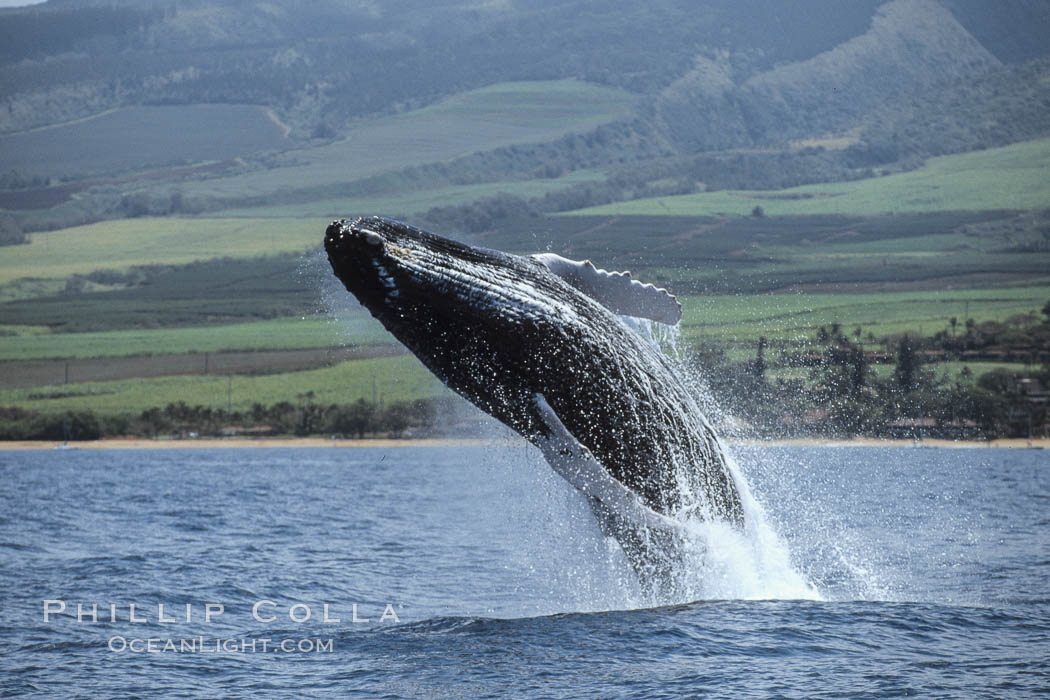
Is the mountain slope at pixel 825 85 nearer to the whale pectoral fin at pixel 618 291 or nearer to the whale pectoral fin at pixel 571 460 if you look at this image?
the whale pectoral fin at pixel 618 291

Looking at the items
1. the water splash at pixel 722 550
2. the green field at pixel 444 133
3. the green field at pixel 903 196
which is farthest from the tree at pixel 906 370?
A: the green field at pixel 444 133

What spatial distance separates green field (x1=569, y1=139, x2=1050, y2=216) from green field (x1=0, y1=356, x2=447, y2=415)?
44.0 m

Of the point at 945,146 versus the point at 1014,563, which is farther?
the point at 945,146

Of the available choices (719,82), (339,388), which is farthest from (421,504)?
(719,82)

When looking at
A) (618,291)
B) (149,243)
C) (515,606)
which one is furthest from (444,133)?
(618,291)

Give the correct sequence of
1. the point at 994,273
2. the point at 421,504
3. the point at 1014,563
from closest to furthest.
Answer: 1. the point at 1014,563
2. the point at 421,504
3. the point at 994,273

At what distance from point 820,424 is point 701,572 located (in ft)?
161

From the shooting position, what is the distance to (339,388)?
235 feet

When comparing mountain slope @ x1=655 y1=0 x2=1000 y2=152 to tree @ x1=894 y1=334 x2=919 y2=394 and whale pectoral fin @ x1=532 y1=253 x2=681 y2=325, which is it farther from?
whale pectoral fin @ x1=532 y1=253 x2=681 y2=325

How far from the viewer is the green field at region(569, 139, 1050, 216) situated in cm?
11156

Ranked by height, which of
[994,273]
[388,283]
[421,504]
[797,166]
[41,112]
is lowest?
[421,504]

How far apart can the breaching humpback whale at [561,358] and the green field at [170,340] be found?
72440 mm

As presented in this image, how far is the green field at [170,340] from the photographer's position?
275ft

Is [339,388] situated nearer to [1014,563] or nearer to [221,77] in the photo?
[1014,563]
